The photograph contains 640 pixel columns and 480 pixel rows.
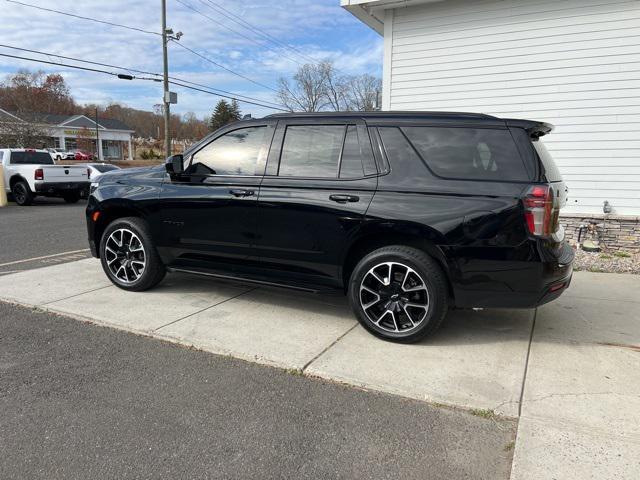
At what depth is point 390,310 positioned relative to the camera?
3.95 metres

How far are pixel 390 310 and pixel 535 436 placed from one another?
1.48 m

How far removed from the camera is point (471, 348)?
3.92 meters

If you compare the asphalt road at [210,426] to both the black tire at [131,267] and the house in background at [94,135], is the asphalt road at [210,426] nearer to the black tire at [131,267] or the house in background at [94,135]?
the black tire at [131,267]

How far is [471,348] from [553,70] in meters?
5.85

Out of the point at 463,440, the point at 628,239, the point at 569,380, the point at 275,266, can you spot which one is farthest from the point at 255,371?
the point at 628,239

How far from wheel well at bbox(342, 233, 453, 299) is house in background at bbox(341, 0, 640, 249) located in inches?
201

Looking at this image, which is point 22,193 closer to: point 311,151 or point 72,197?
point 72,197

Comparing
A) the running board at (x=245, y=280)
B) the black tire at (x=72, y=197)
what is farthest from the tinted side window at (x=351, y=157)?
the black tire at (x=72, y=197)

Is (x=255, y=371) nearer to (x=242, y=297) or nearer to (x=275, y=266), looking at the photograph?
(x=275, y=266)

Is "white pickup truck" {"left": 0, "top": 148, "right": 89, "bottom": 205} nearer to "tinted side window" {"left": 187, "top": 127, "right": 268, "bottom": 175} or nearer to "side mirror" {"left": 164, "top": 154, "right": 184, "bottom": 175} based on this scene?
"side mirror" {"left": 164, "top": 154, "right": 184, "bottom": 175}

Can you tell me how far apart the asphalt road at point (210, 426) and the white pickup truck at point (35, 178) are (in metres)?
13.4

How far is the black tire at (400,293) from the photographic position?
149 inches

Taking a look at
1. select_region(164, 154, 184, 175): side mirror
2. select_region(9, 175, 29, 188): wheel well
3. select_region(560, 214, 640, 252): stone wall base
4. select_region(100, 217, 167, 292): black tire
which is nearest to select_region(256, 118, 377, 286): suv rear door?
select_region(164, 154, 184, 175): side mirror

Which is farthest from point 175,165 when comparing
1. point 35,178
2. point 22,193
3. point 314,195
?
point 22,193
